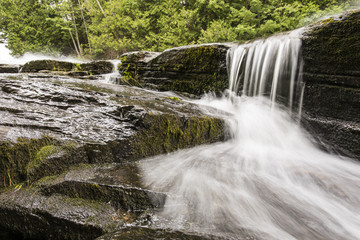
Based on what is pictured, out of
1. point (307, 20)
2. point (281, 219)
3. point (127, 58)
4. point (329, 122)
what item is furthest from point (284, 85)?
point (307, 20)

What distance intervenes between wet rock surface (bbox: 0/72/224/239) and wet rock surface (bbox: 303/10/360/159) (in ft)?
7.49

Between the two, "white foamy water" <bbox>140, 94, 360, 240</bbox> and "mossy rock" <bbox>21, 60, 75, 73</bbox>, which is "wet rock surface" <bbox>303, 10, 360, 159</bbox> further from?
"mossy rock" <bbox>21, 60, 75, 73</bbox>

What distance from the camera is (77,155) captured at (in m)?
2.14

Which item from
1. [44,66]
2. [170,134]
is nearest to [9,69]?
[44,66]

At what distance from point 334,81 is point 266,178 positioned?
2.54 metres

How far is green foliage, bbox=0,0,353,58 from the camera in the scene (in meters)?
9.02

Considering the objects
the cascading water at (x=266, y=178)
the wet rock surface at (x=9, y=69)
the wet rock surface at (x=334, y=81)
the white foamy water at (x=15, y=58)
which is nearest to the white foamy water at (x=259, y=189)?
the cascading water at (x=266, y=178)

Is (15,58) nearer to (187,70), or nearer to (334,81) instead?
(187,70)

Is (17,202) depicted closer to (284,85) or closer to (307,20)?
(284,85)

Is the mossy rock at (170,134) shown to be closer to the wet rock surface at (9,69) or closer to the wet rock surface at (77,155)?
the wet rock surface at (77,155)

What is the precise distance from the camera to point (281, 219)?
5.67 feet

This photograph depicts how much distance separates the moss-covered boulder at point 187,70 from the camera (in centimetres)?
528

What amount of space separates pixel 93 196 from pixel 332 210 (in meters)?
2.53

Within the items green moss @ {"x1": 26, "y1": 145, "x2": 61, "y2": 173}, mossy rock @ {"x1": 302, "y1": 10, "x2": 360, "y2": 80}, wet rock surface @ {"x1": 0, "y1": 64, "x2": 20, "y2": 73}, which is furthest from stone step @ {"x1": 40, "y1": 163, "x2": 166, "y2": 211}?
wet rock surface @ {"x1": 0, "y1": 64, "x2": 20, "y2": 73}
